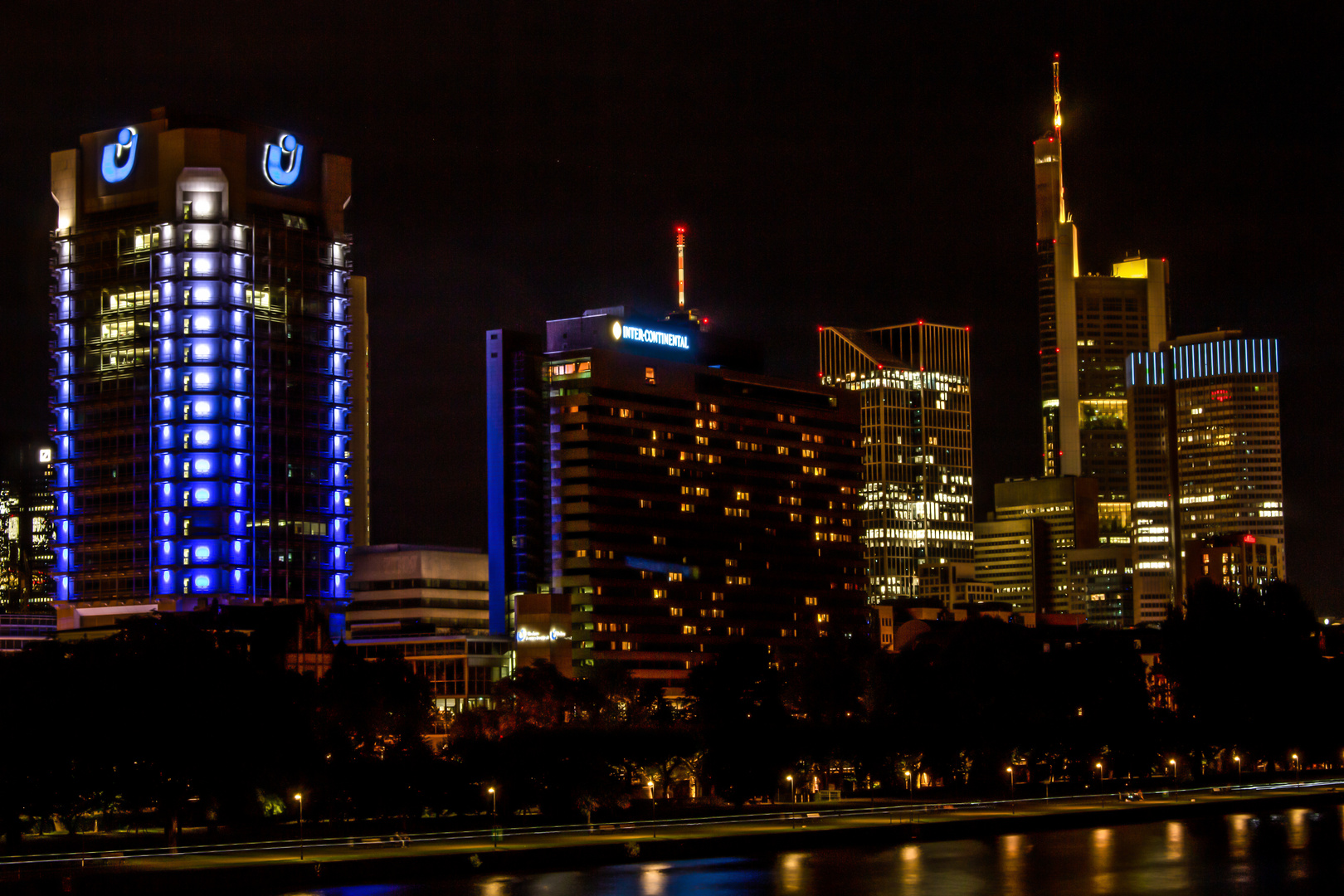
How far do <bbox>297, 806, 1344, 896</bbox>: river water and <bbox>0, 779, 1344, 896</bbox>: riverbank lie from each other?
1.92 meters

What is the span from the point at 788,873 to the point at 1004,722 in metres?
73.6

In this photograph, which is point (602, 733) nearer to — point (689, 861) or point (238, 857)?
point (689, 861)

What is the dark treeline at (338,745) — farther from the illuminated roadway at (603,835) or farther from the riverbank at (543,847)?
the riverbank at (543,847)

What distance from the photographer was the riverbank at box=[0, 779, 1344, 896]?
116 m

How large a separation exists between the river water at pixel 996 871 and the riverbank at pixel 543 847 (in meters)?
1.92

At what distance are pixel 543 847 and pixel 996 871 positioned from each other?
33.3m

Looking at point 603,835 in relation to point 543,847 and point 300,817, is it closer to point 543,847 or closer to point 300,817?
point 543,847

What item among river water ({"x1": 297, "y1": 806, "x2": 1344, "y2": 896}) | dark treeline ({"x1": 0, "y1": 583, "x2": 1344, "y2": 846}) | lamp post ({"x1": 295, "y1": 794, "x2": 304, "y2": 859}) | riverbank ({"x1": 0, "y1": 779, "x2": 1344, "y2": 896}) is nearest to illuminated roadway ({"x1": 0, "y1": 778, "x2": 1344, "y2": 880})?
riverbank ({"x1": 0, "y1": 779, "x2": 1344, "y2": 896})

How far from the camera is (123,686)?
454ft

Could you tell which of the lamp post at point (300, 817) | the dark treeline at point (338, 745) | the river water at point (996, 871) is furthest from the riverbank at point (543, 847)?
the dark treeline at point (338, 745)

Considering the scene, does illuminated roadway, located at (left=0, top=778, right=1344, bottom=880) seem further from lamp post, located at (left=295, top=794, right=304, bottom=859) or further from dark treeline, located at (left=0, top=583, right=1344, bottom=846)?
dark treeline, located at (left=0, top=583, right=1344, bottom=846)

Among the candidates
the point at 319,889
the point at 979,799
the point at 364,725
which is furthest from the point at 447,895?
the point at 979,799

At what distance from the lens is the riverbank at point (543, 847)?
11569 cm

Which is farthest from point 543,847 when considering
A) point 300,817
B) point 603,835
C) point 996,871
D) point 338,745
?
point 338,745
